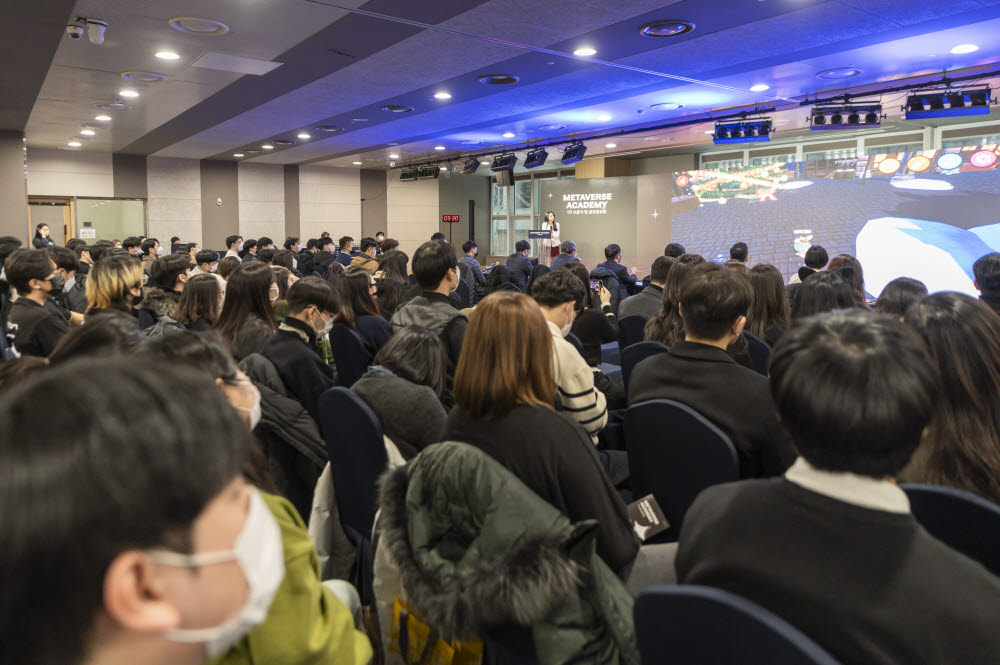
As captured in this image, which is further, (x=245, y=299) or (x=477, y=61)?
(x=477, y=61)

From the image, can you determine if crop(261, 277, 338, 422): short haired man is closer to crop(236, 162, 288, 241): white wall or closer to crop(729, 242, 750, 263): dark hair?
A: crop(729, 242, 750, 263): dark hair

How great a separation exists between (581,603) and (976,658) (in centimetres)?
75

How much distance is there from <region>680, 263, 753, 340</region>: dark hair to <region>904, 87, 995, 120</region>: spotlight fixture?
6790 millimetres

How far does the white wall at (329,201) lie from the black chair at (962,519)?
1662cm

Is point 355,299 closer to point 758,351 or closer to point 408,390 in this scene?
point 408,390

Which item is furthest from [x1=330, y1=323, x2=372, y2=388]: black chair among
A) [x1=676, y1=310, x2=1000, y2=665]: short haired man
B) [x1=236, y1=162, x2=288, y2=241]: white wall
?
[x1=236, y1=162, x2=288, y2=241]: white wall

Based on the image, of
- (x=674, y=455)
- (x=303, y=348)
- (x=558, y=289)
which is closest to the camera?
(x=674, y=455)

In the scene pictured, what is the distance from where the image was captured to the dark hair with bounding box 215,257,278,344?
3.40 metres

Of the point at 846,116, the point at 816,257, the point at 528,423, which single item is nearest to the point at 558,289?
the point at 528,423

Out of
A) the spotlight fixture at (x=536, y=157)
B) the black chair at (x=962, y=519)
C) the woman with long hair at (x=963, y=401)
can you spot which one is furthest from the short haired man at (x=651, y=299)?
the spotlight fixture at (x=536, y=157)

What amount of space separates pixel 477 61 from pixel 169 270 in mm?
3801

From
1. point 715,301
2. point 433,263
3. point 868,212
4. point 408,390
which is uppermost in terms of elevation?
point 868,212

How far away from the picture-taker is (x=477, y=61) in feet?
20.9

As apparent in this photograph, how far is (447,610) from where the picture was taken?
1.42 metres
